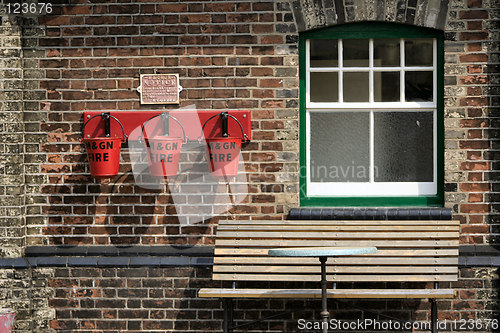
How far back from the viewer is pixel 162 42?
19.7ft

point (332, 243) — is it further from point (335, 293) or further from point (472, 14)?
point (472, 14)

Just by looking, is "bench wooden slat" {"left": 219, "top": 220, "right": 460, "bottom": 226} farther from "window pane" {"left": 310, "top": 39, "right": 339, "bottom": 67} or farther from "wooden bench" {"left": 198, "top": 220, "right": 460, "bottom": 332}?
"window pane" {"left": 310, "top": 39, "right": 339, "bottom": 67}

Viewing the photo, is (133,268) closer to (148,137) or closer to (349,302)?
(148,137)

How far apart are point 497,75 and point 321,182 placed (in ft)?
5.47

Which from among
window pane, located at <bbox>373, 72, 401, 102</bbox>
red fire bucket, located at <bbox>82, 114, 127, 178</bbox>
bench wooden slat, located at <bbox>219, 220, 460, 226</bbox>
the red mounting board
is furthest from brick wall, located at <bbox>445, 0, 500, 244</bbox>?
red fire bucket, located at <bbox>82, 114, 127, 178</bbox>

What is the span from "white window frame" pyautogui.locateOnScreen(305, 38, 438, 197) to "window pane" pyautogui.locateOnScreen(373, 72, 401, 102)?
0.04 m

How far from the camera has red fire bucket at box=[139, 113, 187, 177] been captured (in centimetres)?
567

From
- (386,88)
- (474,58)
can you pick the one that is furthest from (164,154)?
(474,58)

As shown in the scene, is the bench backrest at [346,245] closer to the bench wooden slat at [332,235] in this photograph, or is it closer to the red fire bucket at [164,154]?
the bench wooden slat at [332,235]

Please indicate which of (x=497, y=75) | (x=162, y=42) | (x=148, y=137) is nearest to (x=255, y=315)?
(x=148, y=137)

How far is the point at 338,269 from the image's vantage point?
5.59 meters

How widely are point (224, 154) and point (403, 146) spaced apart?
1.54 m

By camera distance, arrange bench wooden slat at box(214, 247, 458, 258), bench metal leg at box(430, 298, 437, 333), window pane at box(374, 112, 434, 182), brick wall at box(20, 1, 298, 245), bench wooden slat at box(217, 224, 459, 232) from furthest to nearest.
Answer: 1. window pane at box(374, 112, 434, 182)
2. brick wall at box(20, 1, 298, 245)
3. bench wooden slat at box(217, 224, 459, 232)
4. bench wooden slat at box(214, 247, 458, 258)
5. bench metal leg at box(430, 298, 437, 333)

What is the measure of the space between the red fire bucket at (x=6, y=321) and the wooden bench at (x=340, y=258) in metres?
1.58
